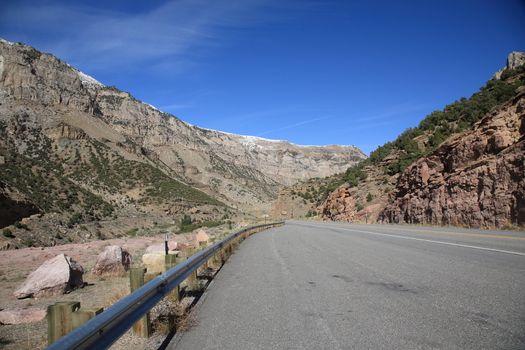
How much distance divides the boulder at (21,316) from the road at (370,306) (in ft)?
9.06

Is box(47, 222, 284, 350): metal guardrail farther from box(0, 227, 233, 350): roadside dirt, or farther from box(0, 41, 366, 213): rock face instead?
box(0, 41, 366, 213): rock face

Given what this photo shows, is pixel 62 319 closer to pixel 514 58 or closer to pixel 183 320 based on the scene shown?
pixel 183 320

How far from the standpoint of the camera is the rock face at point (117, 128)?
80569 millimetres

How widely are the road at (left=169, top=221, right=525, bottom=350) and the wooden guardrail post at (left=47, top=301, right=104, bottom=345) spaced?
151 centimetres

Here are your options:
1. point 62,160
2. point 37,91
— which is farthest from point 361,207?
point 37,91

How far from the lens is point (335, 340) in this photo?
4.54 m

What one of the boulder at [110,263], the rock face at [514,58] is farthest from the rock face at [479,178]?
the rock face at [514,58]

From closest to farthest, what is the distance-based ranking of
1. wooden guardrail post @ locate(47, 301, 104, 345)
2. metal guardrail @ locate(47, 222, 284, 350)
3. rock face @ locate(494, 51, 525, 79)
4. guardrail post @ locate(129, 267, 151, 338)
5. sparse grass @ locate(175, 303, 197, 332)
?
metal guardrail @ locate(47, 222, 284, 350)
wooden guardrail post @ locate(47, 301, 104, 345)
guardrail post @ locate(129, 267, 151, 338)
sparse grass @ locate(175, 303, 197, 332)
rock face @ locate(494, 51, 525, 79)

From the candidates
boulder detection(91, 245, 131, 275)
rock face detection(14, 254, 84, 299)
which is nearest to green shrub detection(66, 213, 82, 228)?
boulder detection(91, 245, 131, 275)

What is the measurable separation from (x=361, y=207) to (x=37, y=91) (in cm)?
7494

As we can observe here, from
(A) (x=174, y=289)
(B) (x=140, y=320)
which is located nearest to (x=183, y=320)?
(B) (x=140, y=320)

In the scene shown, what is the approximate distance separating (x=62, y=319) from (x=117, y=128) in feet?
401

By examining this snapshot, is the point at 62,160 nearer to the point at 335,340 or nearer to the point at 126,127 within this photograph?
the point at 126,127

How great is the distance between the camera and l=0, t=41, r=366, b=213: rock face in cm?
8057
